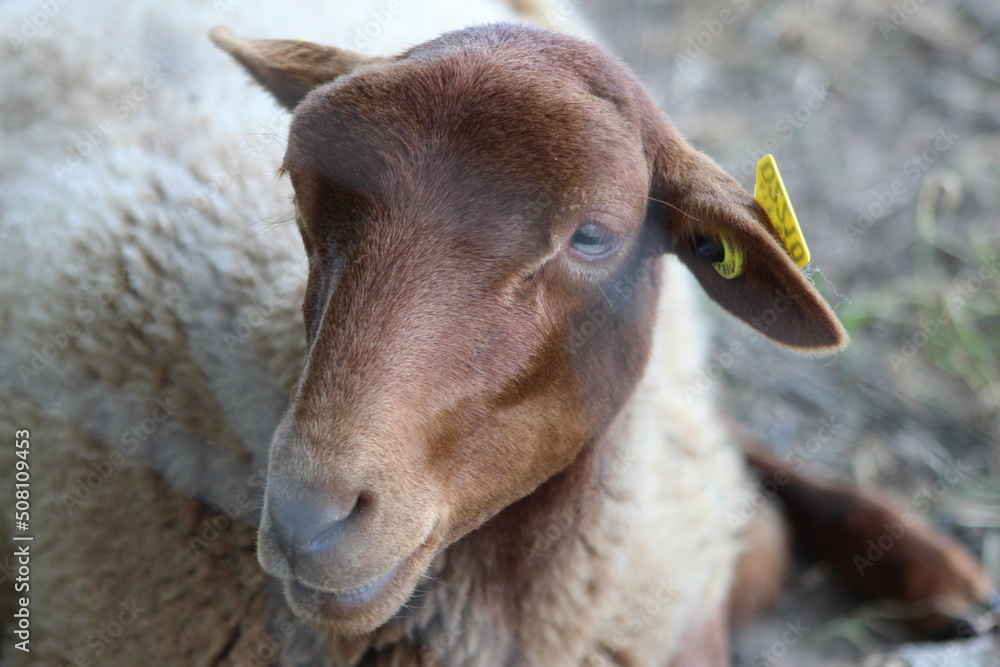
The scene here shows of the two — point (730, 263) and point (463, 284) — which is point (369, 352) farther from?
point (730, 263)

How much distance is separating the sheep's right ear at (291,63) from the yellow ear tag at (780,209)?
1045mm

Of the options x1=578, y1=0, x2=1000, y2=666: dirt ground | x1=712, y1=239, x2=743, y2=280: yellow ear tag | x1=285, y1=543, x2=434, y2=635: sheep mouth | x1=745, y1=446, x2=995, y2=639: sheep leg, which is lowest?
x1=745, y1=446, x2=995, y2=639: sheep leg

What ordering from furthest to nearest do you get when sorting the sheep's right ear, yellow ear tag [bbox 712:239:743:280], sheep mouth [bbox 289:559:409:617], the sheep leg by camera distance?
the sheep leg
the sheep's right ear
yellow ear tag [bbox 712:239:743:280]
sheep mouth [bbox 289:559:409:617]

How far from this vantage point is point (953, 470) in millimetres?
4367

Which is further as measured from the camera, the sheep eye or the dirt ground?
the dirt ground

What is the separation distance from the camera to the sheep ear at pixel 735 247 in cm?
212

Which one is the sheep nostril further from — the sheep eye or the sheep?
the sheep eye

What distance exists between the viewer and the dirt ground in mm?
4297

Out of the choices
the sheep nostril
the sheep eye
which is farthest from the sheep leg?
the sheep nostril

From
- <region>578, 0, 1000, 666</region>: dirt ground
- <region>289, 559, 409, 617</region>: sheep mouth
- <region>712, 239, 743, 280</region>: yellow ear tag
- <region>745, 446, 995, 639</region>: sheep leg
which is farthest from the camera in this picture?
<region>578, 0, 1000, 666</region>: dirt ground

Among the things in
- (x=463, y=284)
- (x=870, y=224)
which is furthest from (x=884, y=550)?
(x=463, y=284)

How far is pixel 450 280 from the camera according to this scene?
1.99 metres

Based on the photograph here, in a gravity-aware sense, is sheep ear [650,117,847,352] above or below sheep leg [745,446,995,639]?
above

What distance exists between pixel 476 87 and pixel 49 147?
2.03 m
